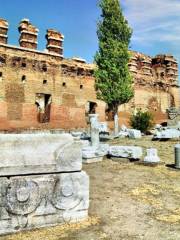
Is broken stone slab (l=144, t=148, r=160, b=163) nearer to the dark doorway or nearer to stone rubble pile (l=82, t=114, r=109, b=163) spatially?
stone rubble pile (l=82, t=114, r=109, b=163)

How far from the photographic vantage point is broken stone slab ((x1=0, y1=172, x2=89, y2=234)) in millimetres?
5070

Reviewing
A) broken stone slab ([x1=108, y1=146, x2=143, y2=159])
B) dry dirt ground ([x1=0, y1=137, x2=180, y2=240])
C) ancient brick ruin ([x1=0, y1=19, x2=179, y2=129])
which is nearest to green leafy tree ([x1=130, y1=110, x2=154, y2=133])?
ancient brick ruin ([x1=0, y1=19, x2=179, y2=129])

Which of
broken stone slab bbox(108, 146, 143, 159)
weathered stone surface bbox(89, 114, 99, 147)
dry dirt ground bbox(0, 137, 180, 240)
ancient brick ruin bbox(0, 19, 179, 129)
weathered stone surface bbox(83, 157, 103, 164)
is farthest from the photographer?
ancient brick ruin bbox(0, 19, 179, 129)

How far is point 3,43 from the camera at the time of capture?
22453 millimetres

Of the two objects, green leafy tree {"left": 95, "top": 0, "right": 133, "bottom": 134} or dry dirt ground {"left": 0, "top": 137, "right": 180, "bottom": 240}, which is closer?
dry dirt ground {"left": 0, "top": 137, "right": 180, "bottom": 240}

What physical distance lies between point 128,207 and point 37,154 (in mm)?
1965

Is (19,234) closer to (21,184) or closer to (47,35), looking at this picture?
(21,184)

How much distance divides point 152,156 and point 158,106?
2229cm

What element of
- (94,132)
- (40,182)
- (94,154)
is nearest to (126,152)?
(94,154)

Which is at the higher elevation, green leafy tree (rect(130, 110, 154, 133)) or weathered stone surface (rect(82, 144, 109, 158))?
green leafy tree (rect(130, 110, 154, 133))

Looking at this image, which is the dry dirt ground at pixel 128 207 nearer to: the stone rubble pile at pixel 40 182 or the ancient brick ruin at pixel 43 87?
the stone rubble pile at pixel 40 182

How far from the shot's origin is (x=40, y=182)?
528 cm

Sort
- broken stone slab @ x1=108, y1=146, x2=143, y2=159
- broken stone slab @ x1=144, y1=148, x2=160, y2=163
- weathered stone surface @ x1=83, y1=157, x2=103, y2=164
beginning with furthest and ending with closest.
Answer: broken stone slab @ x1=108, y1=146, x2=143, y2=159
weathered stone surface @ x1=83, y1=157, x2=103, y2=164
broken stone slab @ x1=144, y1=148, x2=160, y2=163

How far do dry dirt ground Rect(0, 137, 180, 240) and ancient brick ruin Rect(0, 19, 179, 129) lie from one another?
45.5 feet
